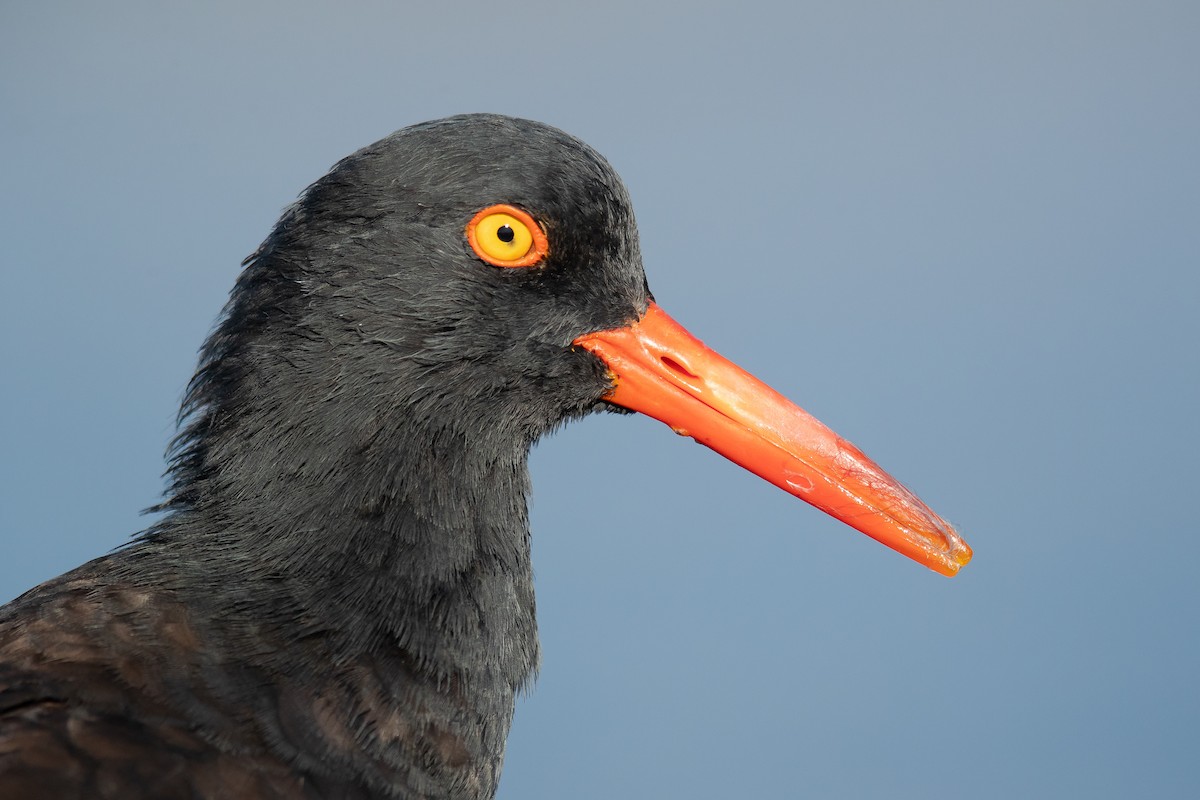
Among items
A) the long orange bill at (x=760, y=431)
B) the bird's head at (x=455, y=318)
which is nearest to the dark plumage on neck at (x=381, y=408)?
the bird's head at (x=455, y=318)

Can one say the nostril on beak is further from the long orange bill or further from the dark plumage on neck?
the dark plumage on neck

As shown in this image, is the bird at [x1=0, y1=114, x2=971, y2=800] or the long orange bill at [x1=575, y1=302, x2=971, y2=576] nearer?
the bird at [x1=0, y1=114, x2=971, y2=800]

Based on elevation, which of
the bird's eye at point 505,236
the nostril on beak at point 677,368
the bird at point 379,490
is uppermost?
the bird's eye at point 505,236

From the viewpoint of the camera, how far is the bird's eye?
2.01 meters

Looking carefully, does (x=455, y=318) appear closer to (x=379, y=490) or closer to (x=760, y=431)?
(x=379, y=490)

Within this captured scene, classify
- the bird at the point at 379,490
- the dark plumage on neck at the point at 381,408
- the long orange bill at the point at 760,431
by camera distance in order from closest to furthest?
the bird at the point at 379,490 → the dark plumage on neck at the point at 381,408 → the long orange bill at the point at 760,431

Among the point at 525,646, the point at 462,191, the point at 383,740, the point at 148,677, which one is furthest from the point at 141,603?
the point at 462,191

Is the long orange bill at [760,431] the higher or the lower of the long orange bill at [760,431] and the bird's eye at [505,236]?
the lower

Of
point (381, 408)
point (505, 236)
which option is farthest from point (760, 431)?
point (381, 408)

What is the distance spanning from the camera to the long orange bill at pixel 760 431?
213 centimetres

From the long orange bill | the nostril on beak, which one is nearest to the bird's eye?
the long orange bill

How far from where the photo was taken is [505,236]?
6.65 feet

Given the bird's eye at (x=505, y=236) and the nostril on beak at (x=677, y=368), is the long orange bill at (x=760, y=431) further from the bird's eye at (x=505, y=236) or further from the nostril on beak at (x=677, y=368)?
the bird's eye at (x=505, y=236)

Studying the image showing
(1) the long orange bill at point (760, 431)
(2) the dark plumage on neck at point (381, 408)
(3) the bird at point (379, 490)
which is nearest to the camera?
(3) the bird at point (379, 490)
